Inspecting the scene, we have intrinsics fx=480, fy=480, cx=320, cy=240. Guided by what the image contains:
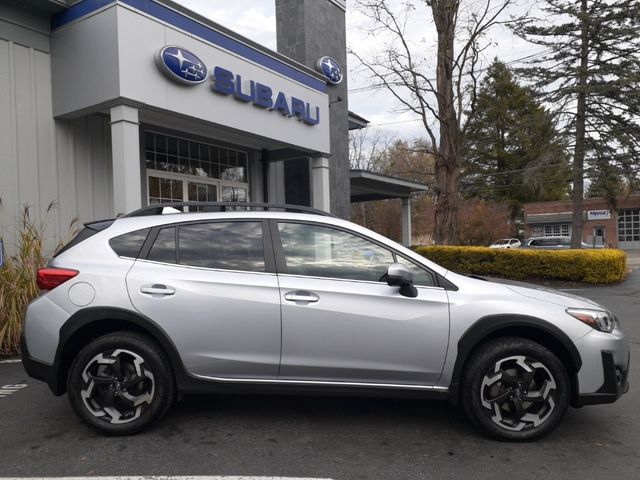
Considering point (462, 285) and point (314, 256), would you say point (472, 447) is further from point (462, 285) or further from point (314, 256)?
point (314, 256)

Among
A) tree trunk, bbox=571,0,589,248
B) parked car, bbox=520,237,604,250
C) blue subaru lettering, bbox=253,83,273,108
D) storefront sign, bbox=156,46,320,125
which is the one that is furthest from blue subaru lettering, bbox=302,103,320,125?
parked car, bbox=520,237,604,250

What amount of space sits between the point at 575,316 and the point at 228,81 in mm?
7412

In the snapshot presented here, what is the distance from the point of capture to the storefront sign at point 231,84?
7824 millimetres

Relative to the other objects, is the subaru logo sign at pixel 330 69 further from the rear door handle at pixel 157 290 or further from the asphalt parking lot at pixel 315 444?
the rear door handle at pixel 157 290

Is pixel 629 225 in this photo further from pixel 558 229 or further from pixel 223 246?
pixel 223 246

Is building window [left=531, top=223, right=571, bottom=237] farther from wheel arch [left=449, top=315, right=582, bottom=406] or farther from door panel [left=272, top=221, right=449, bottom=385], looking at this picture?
door panel [left=272, top=221, right=449, bottom=385]

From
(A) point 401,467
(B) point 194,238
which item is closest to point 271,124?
(B) point 194,238

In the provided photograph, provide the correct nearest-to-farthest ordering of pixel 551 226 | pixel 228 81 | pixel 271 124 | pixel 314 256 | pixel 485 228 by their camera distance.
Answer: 1. pixel 314 256
2. pixel 228 81
3. pixel 271 124
4. pixel 485 228
5. pixel 551 226

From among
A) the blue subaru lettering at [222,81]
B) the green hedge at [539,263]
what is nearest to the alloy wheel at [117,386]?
the blue subaru lettering at [222,81]

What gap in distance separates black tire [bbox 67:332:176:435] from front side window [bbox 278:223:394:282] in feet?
3.87

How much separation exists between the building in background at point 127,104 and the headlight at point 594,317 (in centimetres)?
620

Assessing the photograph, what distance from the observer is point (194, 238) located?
360 cm

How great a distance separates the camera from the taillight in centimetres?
342

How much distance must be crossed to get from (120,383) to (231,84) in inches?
268
